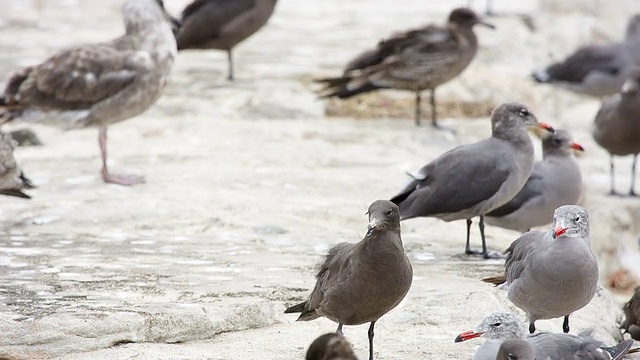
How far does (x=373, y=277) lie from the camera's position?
539 cm

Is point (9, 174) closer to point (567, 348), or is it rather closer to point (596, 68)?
point (567, 348)

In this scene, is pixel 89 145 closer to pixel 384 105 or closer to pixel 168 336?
pixel 384 105

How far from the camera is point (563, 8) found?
17.5 metres

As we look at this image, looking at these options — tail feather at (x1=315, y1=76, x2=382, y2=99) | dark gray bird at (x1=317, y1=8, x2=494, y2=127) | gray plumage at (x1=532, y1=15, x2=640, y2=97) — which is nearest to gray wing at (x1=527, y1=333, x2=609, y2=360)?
dark gray bird at (x1=317, y1=8, x2=494, y2=127)

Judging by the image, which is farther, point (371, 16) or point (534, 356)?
point (371, 16)

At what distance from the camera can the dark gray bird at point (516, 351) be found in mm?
4750

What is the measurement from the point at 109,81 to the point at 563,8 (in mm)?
9751

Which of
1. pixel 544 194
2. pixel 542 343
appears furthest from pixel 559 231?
pixel 544 194

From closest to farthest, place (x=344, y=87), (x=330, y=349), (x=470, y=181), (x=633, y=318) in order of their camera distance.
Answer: (x=330, y=349)
(x=633, y=318)
(x=470, y=181)
(x=344, y=87)

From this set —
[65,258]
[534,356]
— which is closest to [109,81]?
[65,258]

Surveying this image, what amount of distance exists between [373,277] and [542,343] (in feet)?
2.50

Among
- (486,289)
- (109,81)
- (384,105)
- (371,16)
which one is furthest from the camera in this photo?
(371,16)

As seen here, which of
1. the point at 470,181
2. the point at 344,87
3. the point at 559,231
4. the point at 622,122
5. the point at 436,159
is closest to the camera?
the point at 559,231

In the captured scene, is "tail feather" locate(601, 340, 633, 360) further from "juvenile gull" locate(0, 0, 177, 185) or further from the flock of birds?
"juvenile gull" locate(0, 0, 177, 185)
